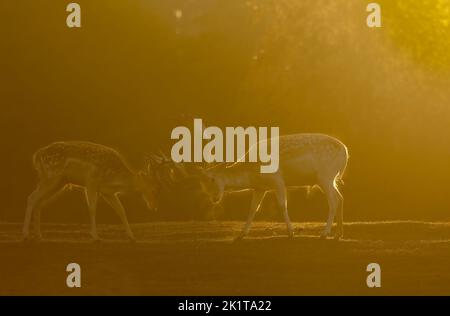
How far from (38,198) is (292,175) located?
2.66 metres

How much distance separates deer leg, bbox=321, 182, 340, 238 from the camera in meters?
9.89

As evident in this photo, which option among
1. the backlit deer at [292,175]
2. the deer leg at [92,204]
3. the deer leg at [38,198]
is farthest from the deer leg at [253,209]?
the deer leg at [38,198]

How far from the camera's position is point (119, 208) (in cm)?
988

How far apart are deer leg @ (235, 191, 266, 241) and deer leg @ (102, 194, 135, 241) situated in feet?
3.69

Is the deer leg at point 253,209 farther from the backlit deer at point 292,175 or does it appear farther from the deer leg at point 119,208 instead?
the deer leg at point 119,208

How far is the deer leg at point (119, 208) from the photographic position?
9820 mm

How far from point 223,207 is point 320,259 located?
5.77ft

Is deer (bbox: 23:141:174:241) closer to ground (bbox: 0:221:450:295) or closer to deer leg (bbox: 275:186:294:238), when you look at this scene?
ground (bbox: 0:221:450:295)

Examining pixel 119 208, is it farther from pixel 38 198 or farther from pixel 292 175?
pixel 292 175

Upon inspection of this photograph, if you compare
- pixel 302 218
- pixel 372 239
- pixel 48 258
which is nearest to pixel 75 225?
pixel 48 258

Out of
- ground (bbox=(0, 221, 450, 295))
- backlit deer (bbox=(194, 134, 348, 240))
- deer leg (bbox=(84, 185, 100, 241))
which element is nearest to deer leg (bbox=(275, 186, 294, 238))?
backlit deer (bbox=(194, 134, 348, 240))

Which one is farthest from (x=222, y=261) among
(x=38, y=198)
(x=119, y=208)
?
(x=38, y=198)

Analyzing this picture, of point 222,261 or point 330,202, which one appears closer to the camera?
point 222,261

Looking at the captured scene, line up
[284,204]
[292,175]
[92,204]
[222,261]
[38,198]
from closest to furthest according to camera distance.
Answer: [222,261] < [38,198] < [92,204] < [284,204] < [292,175]
